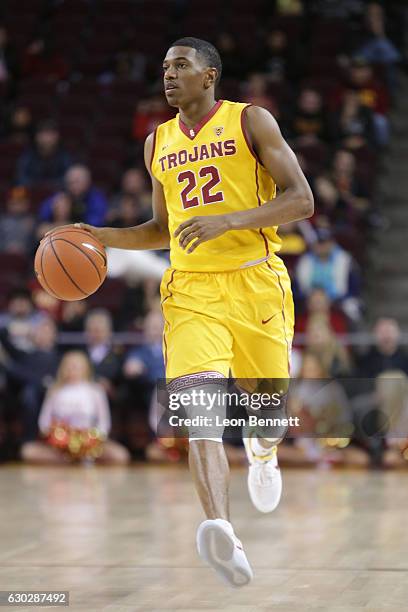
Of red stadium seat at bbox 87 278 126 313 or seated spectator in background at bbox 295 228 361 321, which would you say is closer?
seated spectator in background at bbox 295 228 361 321

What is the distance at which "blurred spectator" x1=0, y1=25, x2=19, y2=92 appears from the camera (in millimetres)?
13531

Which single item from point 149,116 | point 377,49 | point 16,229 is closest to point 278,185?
point 16,229

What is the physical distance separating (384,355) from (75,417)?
2433 mm

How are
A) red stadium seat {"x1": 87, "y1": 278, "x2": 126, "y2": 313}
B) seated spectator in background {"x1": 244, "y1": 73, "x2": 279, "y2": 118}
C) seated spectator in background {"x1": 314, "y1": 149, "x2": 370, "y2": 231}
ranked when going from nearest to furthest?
red stadium seat {"x1": 87, "y1": 278, "x2": 126, "y2": 313} → seated spectator in background {"x1": 314, "y1": 149, "x2": 370, "y2": 231} → seated spectator in background {"x1": 244, "y1": 73, "x2": 279, "y2": 118}

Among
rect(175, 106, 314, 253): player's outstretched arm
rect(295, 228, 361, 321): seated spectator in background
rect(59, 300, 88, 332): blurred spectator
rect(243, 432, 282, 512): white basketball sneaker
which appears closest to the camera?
rect(175, 106, 314, 253): player's outstretched arm

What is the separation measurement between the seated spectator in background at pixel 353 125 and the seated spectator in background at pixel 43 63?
3.56 metres

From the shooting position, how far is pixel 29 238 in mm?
10930

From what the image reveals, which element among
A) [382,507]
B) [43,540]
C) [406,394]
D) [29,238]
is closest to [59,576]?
[43,540]

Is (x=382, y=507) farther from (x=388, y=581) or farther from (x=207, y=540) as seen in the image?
(x=207, y=540)

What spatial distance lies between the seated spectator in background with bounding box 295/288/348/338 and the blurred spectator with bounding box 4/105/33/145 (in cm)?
433

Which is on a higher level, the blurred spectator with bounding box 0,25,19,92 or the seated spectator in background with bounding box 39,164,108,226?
the blurred spectator with bounding box 0,25,19,92

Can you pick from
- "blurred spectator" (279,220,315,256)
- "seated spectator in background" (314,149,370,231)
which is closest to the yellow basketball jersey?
"blurred spectator" (279,220,315,256)

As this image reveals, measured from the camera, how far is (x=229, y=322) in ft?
15.4

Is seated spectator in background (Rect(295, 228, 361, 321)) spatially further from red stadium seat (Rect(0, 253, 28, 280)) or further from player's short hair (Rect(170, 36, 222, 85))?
player's short hair (Rect(170, 36, 222, 85))
